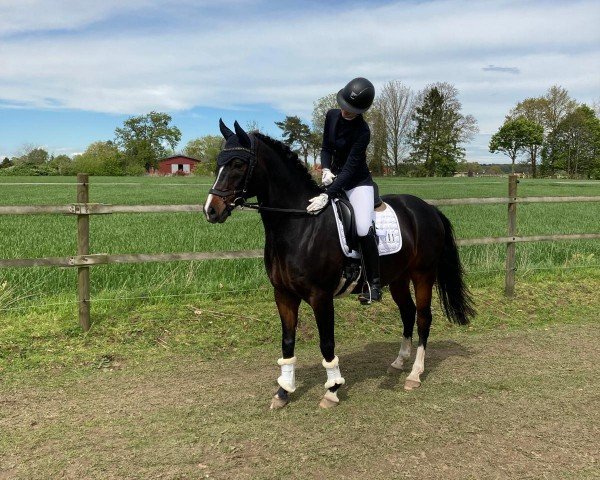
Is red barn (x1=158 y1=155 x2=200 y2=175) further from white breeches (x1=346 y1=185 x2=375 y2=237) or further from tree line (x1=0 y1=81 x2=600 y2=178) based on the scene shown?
white breeches (x1=346 y1=185 x2=375 y2=237)

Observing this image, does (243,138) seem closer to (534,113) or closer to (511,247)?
(511,247)

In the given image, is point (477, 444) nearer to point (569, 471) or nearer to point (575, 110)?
point (569, 471)

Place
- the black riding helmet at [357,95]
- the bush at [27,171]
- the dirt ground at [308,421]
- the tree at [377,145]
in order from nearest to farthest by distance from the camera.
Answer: the dirt ground at [308,421]
the black riding helmet at [357,95]
the tree at [377,145]
the bush at [27,171]

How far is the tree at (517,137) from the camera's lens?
79.9m

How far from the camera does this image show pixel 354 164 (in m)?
4.07

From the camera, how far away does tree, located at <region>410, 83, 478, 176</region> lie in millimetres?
73688

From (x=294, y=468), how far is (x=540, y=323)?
16.0 ft

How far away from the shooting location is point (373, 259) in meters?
4.29

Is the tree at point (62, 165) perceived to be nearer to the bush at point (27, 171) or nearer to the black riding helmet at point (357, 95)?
the bush at point (27, 171)

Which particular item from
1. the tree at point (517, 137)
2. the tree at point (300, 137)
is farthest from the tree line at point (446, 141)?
the tree at point (300, 137)

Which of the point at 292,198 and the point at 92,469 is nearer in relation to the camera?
the point at 92,469

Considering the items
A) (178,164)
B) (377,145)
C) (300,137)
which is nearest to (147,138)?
(178,164)

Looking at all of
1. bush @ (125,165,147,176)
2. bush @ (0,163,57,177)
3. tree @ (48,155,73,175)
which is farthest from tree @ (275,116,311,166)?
bush @ (125,165,147,176)

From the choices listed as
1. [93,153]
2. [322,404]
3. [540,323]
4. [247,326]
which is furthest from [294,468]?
[93,153]
